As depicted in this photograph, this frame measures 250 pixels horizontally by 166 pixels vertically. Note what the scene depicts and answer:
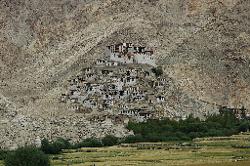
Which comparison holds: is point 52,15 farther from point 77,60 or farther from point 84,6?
point 77,60

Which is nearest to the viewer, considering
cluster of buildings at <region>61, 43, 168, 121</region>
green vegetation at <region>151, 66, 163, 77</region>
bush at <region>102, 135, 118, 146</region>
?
bush at <region>102, 135, 118, 146</region>

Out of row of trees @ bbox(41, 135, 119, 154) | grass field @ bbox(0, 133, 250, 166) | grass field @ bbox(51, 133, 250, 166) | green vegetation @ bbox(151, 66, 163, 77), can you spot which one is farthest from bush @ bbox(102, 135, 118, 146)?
green vegetation @ bbox(151, 66, 163, 77)

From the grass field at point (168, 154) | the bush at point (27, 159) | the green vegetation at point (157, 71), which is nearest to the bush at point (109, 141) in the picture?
the grass field at point (168, 154)

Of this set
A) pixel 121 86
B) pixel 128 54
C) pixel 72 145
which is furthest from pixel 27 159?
pixel 128 54

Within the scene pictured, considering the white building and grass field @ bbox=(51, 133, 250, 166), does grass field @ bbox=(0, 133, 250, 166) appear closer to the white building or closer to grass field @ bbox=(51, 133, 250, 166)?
grass field @ bbox=(51, 133, 250, 166)

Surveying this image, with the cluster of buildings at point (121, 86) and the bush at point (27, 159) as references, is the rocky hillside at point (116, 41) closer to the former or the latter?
the cluster of buildings at point (121, 86)

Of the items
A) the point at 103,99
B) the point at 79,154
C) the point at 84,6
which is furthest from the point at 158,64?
the point at 79,154

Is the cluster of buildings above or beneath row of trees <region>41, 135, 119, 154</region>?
above
